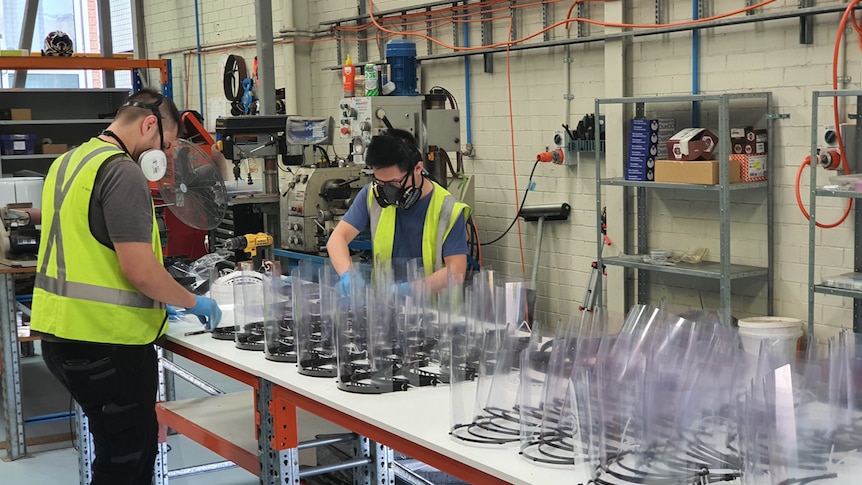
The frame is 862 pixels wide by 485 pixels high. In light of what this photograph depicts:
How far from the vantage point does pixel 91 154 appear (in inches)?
98.2

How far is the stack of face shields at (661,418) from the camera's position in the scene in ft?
5.25

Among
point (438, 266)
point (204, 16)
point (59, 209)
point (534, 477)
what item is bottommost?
point (534, 477)

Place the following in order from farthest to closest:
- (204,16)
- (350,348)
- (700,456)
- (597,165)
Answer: (204,16)
(597,165)
(350,348)
(700,456)

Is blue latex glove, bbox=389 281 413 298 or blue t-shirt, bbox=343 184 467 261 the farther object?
blue t-shirt, bbox=343 184 467 261

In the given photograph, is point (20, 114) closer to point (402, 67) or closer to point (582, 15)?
point (402, 67)

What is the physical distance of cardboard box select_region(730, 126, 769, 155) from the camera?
427 centimetres

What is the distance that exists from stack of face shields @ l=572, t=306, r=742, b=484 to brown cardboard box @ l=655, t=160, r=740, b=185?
8.53 feet

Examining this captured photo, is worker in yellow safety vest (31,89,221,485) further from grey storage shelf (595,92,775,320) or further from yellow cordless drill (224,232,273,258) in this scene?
grey storage shelf (595,92,775,320)

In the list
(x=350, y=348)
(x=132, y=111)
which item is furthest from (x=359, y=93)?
(x=350, y=348)

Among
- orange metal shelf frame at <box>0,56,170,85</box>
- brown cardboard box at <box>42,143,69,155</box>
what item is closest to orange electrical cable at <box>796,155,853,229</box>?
orange metal shelf frame at <box>0,56,170,85</box>

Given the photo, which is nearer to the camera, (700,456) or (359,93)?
(700,456)

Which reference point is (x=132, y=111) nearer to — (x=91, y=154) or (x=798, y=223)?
(x=91, y=154)

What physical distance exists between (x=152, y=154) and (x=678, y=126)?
2.97 meters

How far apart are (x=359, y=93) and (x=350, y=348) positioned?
3.32 m
